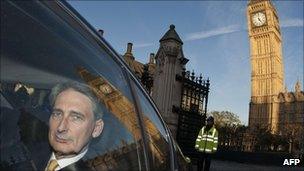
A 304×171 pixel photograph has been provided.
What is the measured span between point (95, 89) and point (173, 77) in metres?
13.9

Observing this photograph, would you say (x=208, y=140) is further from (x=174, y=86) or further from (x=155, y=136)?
(x=155, y=136)

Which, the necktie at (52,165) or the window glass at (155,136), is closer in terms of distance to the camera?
the necktie at (52,165)

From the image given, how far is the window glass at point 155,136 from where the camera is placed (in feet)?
5.29

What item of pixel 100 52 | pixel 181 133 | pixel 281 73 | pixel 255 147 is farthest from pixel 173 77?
pixel 281 73

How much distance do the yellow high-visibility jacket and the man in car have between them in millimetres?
8372

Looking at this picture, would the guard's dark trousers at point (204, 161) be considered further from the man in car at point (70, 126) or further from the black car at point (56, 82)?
the man in car at point (70, 126)

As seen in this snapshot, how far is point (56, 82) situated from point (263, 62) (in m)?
113

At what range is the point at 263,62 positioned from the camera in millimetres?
110250

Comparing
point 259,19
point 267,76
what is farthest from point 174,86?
point 259,19

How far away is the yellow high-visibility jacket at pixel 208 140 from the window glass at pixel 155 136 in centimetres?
774

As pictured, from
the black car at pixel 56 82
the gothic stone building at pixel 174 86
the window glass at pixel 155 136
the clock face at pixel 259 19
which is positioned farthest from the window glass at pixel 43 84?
the clock face at pixel 259 19

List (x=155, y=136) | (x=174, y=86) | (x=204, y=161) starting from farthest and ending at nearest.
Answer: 1. (x=174, y=86)
2. (x=204, y=161)
3. (x=155, y=136)

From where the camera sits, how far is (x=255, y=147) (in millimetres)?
73750


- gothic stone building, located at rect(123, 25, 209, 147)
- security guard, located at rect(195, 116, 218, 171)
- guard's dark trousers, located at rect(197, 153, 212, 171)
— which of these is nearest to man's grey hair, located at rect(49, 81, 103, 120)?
security guard, located at rect(195, 116, 218, 171)
